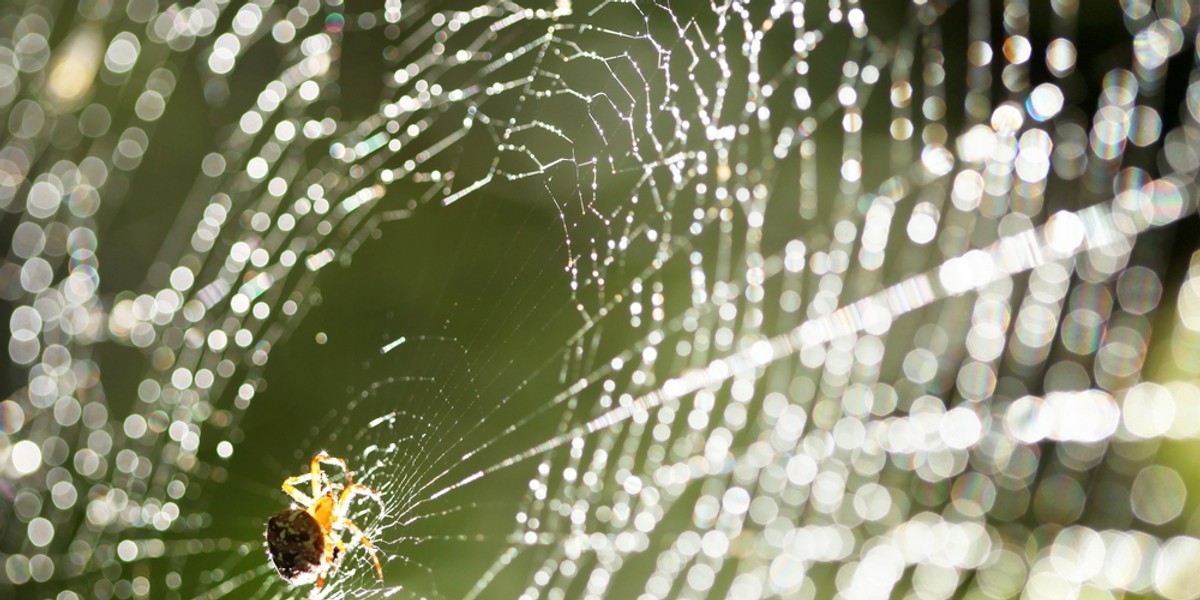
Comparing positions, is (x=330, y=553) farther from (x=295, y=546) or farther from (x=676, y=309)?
(x=676, y=309)

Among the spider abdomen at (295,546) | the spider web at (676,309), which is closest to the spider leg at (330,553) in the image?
the spider abdomen at (295,546)

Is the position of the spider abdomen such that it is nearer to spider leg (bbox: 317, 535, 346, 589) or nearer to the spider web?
spider leg (bbox: 317, 535, 346, 589)

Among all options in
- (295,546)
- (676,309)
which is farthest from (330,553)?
(676,309)

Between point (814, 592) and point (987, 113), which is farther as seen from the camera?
point (814, 592)

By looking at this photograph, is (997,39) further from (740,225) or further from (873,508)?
(873,508)

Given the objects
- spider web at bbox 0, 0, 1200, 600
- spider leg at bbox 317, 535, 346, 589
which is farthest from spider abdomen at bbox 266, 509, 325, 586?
spider web at bbox 0, 0, 1200, 600

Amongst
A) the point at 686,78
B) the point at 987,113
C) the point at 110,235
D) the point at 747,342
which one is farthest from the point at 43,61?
the point at 987,113

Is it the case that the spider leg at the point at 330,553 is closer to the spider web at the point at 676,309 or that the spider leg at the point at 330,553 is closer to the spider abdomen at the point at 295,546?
the spider abdomen at the point at 295,546
